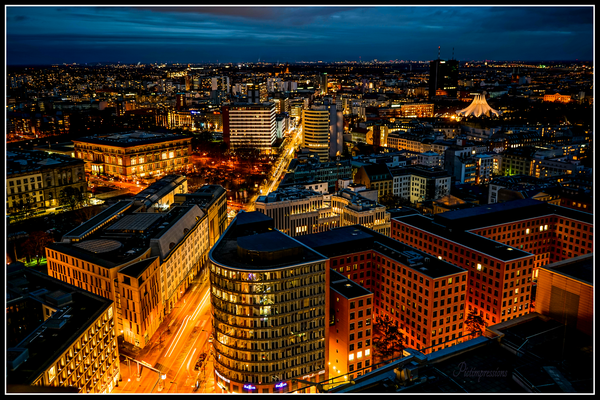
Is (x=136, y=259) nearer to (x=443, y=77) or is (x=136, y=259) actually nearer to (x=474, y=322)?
(x=474, y=322)

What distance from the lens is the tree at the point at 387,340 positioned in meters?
19.6

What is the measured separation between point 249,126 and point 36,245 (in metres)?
37.9

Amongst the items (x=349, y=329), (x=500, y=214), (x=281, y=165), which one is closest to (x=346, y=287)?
(x=349, y=329)

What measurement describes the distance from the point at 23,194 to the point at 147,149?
54.6 ft

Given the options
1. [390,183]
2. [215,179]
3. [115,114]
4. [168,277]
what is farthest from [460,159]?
[115,114]

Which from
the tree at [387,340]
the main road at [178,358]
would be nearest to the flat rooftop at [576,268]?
the tree at [387,340]

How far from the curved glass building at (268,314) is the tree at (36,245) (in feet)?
52.8

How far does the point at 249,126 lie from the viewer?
63.2m

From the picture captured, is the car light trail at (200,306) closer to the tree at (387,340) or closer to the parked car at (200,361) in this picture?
the parked car at (200,361)

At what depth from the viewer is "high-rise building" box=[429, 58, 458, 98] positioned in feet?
370

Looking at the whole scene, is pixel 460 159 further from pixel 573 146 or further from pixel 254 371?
pixel 254 371

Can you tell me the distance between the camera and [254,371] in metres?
17.0

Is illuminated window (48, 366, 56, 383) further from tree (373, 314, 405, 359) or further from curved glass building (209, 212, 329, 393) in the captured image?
tree (373, 314, 405, 359)

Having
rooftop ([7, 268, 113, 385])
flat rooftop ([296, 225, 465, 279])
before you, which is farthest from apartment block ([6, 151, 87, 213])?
flat rooftop ([296, 225, 465, 279])
